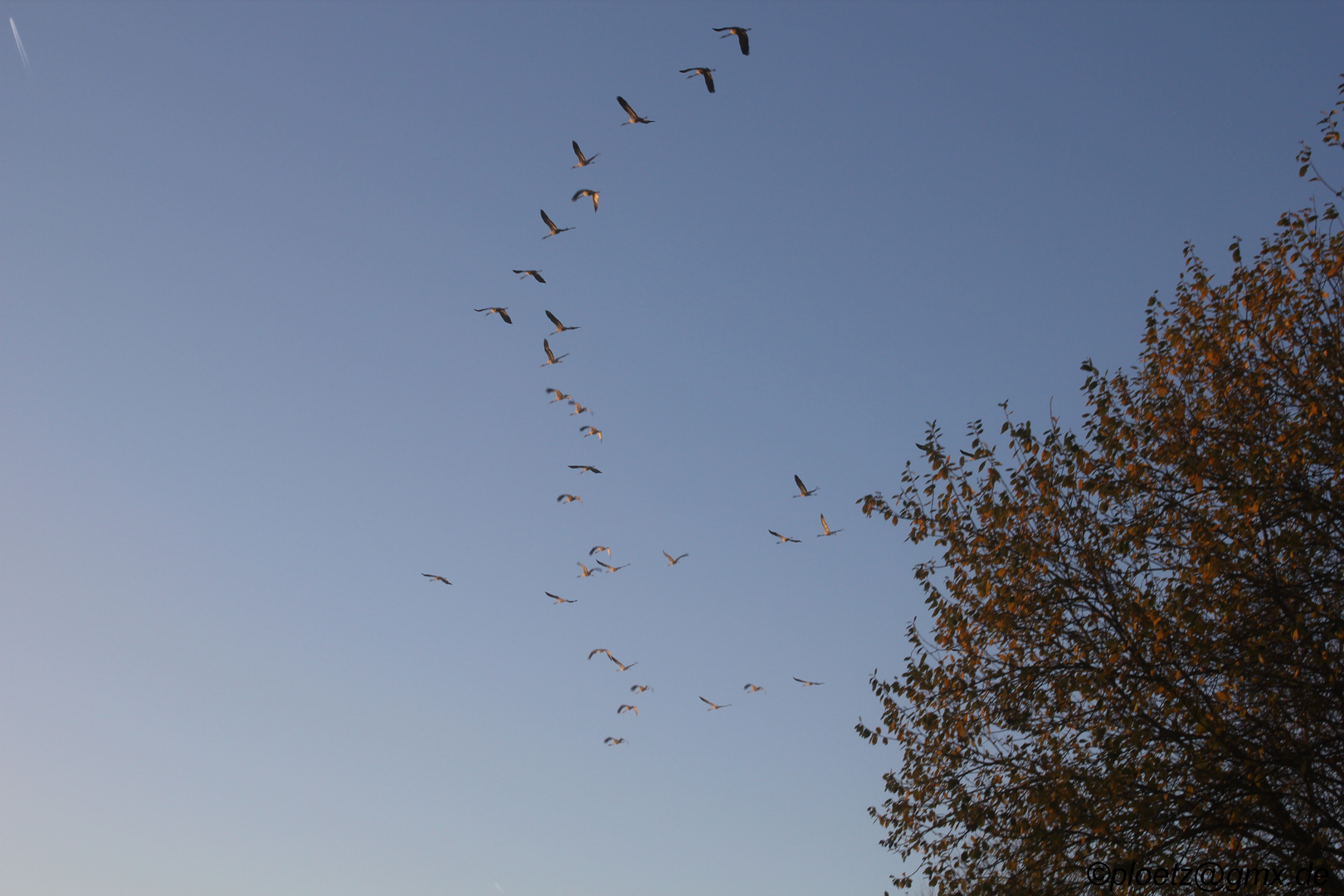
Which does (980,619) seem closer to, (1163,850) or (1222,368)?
(1163,850)

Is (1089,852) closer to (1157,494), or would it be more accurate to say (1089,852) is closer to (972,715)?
(972,715)

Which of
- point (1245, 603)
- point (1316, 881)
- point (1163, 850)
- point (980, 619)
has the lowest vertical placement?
point (1316, 881)

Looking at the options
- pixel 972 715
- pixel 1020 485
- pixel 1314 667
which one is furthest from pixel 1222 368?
pixel 972 715

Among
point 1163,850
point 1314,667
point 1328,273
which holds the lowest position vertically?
point 1163,850

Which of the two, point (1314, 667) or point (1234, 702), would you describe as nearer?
point (1314, 667)

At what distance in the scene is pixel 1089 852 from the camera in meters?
14.2

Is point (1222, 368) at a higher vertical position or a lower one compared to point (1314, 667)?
higher

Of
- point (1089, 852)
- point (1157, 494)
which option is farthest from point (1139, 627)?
point (1089, 852)

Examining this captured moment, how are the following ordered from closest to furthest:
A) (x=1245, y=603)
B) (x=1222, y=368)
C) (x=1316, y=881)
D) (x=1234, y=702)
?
(x=1316, y=881), (x=1245, y=603), (x=1234, y=702), (x=1222, y=368)

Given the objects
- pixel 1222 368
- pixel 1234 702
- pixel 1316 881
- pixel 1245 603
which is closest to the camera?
pixel 1316 881

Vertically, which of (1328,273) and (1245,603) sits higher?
(1328,273)

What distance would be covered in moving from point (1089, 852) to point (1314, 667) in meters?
4.01

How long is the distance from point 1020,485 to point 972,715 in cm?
394

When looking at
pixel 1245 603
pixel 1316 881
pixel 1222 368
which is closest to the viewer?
pixel 1316 881
